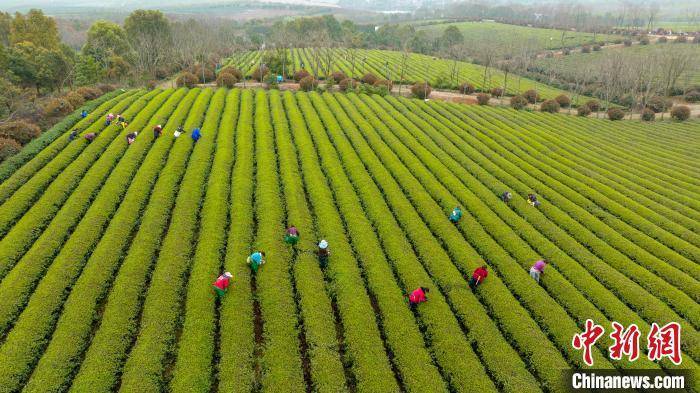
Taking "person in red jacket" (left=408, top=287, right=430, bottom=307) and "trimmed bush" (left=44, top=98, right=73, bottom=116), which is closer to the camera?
"person in red jacket" (left=408, top=287, right=430, bottom=307)

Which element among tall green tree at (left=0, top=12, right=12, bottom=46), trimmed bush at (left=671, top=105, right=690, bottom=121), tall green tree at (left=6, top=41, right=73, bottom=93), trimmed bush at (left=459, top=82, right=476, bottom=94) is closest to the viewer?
tall green tree at (left=6, top=41, right=73, bottom=93)

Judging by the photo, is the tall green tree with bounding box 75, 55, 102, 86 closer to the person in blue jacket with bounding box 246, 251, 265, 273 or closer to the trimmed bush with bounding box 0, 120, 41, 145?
the trimmed bush with bounding box 0, 120, 41, 145

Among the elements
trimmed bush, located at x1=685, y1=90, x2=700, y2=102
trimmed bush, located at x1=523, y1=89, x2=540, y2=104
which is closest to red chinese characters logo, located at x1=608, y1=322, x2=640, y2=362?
trimmed bush, located at x1=523, y1=89, x2=540, y2=104

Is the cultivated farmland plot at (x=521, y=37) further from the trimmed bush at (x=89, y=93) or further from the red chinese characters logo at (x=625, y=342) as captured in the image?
the red chinese characters logo at (x=625, y=342)

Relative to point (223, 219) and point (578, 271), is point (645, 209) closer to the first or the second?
point (578, 271)

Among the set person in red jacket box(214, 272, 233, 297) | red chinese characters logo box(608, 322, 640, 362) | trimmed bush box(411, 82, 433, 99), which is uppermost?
trimmed bush box(411, 82, 433, 99)

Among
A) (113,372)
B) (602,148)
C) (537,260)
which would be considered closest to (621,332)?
(537,260)

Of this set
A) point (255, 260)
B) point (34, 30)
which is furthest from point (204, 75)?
point (255, 260)

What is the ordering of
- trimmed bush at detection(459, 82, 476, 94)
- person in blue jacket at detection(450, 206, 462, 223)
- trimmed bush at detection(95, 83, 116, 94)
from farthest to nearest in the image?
trimmed bush at detection(459, 82, 476, 94), trimmed bush at detection(95, 83, 116, 94), person in blue jacket at detection(450, 206, 462, 223)
